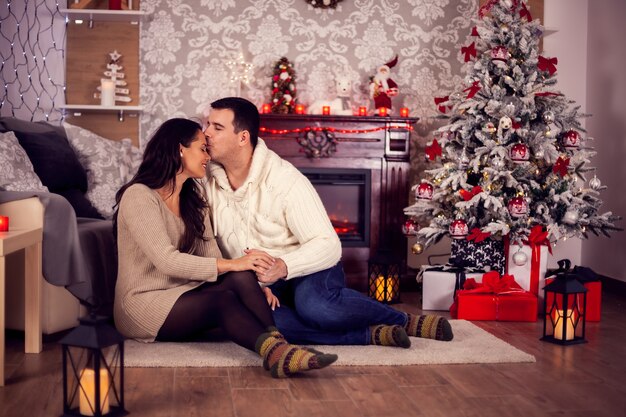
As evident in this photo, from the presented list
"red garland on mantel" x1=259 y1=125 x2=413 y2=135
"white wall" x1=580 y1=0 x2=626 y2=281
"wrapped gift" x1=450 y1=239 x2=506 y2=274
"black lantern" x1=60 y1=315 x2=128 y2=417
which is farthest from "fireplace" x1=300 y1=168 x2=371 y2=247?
"black lantern" x1=60 y1=315 x2=128 y2=417

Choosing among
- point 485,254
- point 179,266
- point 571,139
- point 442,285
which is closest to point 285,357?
point 179,266

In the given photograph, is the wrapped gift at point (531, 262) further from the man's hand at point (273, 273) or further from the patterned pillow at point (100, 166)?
the patterned pillow at point (100, 166)

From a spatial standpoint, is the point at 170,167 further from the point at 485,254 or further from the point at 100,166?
the point at 485,254

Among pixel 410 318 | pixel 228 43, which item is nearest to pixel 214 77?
pixel 228 43

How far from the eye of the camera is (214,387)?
8.34ft

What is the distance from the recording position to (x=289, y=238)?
10.6 ft

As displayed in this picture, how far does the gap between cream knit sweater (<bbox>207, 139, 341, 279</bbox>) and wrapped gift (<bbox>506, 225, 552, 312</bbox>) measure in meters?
1.39

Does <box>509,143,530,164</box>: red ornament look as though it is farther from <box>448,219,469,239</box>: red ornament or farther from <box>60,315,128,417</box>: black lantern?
<box>60,315,128,417</box>: black lantern

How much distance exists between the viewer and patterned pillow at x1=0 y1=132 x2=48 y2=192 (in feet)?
10.9

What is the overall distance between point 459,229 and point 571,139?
32.1 inches

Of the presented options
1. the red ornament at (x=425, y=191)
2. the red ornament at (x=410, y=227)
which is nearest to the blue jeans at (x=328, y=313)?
the red ornament at (x=425, y=191)

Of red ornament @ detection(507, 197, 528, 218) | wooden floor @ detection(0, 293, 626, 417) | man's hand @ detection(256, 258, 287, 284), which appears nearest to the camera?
wooden floor @ detection(0, 293, 626, 417)

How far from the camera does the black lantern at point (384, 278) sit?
14.4 ft

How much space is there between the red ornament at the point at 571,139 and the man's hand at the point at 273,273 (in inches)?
83.4
